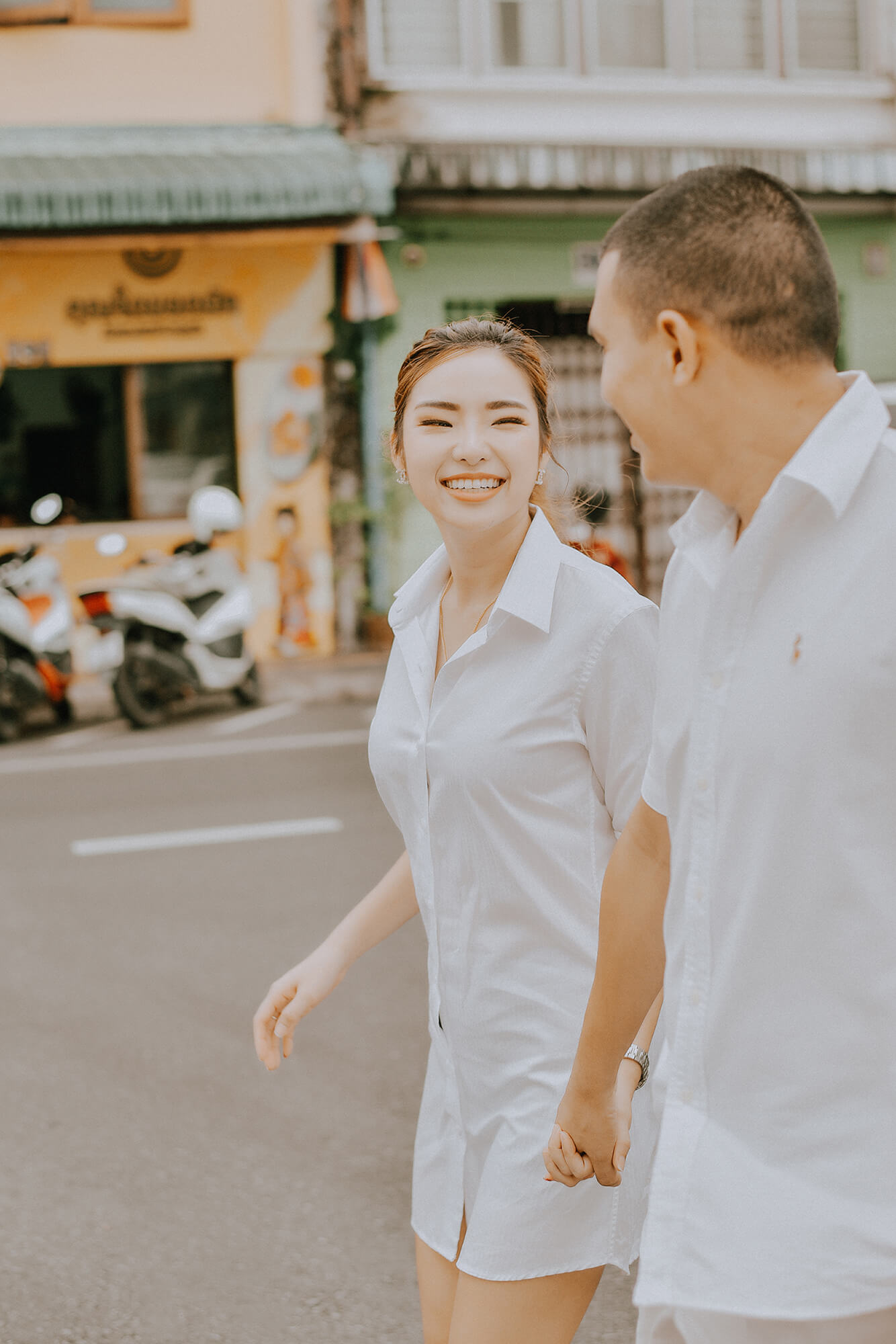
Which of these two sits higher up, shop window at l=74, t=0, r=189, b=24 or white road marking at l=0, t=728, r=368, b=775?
shop window at l=74, t=0, r=189, b=24

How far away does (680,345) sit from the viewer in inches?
61.6

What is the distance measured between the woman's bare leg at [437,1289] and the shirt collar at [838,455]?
1.14m

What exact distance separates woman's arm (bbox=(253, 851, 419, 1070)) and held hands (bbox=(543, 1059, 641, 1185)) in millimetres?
557

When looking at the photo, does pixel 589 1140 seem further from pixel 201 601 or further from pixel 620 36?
pixel 620 36

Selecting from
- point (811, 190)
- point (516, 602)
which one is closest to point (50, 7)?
point (811, 190)

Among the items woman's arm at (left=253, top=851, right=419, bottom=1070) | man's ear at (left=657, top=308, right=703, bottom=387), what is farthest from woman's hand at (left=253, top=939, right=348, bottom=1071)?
man's ear at (left=657, top=308, right=703, bottom=387)

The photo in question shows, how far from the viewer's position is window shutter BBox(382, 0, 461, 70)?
605 inches

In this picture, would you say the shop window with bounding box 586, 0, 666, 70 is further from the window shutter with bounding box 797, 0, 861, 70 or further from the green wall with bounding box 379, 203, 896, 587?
the green wall with bounding box 379, 203, 896, 587

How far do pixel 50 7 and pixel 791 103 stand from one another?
738 cm

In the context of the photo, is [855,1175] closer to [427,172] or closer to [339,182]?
[339,182]

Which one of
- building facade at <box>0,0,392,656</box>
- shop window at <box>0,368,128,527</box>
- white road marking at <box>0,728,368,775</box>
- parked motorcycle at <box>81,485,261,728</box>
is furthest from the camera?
shop window at <box>0,368,128,527</box>

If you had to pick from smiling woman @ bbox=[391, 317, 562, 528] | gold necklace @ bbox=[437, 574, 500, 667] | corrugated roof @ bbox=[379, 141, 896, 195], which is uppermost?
smiling woman @ bbox=[391, 317, 562, 528]

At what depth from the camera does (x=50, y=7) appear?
46.7 feet

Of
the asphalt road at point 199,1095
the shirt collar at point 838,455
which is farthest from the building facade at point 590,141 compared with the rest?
the shirt collar at point 838,455
